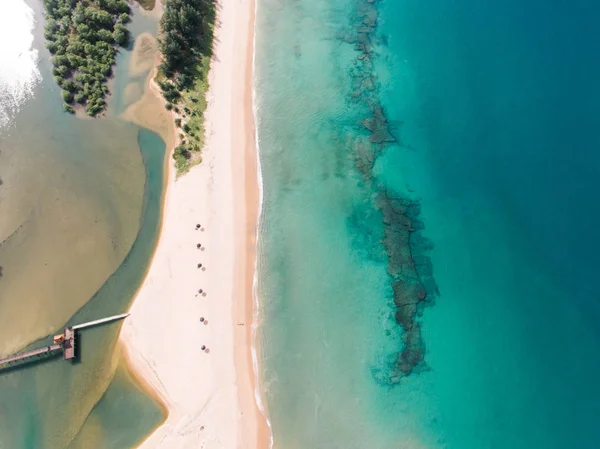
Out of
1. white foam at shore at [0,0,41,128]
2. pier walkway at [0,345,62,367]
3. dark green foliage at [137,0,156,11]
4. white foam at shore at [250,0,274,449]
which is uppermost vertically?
dark green foliage at [137,0,156,11]

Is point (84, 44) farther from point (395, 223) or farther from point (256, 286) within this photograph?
point (395, 223)

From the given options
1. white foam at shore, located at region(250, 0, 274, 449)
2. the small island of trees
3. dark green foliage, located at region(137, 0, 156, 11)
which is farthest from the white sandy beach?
dark green foliage, located at region(137, 0, 156, 11)

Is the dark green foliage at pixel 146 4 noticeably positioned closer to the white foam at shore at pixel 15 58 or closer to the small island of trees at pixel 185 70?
the small island of trees at pixel 185 70

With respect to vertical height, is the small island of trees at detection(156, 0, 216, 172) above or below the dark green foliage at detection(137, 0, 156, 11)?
below

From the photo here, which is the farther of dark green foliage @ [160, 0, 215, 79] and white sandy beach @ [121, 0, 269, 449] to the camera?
dark green foliage @ [160, 0, 215, 79]

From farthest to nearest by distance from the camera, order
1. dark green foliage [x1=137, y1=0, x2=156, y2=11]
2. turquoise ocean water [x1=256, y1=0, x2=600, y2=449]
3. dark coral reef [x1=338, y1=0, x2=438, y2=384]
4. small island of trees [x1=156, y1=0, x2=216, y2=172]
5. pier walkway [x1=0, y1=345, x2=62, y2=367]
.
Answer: dark green foliage [x1=137, y1=0, x2=156, y2=11]
small island of trees [x1=156, y1=0, x2=216, y2=172]
dark coral reef [x1=338, y1=0, x2=438, y2=384]
turquoise ocean water [x1=256, y1=0, x2=600, y2=449]
pier walkway [x1=0, y1=345, x2=62, y2=367]

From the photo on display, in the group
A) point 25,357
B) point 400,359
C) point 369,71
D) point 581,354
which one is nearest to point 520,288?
point 581,354

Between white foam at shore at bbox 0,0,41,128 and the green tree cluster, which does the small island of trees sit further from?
white foam at shore at bbox 0,0,41,128
